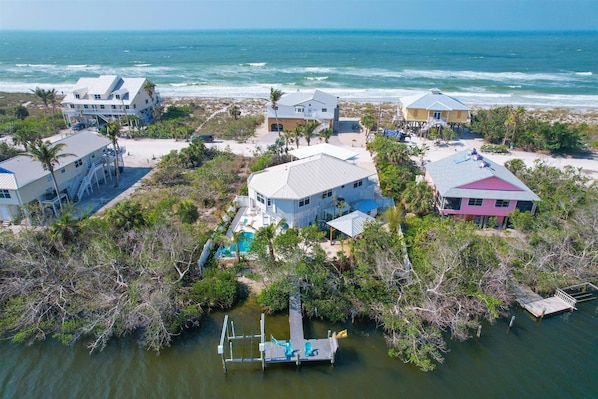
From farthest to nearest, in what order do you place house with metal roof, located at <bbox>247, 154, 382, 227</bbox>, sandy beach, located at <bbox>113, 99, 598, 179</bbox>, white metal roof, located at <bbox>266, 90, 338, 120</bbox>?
white metal roof, located at <bbox>266, 90, 338, 120</bbox>, sandy beach, located at <bbox>113, 99, 598, 179</bbox>, house with metal roof, located at <bbox>247, 154, 382, 227</bbox>

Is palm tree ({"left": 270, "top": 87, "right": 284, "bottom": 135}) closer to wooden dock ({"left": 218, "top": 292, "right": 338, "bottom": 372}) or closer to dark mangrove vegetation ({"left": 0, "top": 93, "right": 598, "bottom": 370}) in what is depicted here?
dark mangrove vegetation ({"left": 0, "top": 93, "right": 598, "bottom": 370})

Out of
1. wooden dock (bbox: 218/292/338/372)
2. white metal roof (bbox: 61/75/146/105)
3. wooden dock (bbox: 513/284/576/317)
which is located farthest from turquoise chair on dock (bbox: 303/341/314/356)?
white metal roof (bbox: 61/75/146/105)

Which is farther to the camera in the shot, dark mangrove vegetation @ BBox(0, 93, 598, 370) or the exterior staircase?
the exterior staircase

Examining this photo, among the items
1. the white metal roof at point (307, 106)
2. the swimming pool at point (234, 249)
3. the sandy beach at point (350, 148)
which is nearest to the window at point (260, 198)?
the swimming pool at point (234, 249)

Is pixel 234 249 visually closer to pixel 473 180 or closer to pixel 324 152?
pixel 324 152

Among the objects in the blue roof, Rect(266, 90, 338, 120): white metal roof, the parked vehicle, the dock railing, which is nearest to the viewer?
the dock railing

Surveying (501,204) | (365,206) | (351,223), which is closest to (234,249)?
(351,223)

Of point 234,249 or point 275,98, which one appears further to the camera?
point 275,98

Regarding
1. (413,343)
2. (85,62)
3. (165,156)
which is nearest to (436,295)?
(413,343)

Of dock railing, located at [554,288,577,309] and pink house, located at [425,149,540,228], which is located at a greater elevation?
pink house, located at [425,149,540,228]
